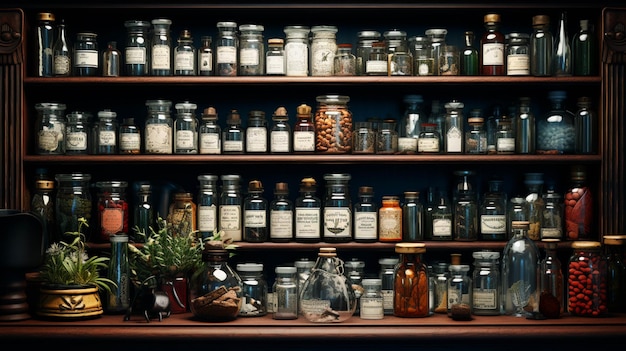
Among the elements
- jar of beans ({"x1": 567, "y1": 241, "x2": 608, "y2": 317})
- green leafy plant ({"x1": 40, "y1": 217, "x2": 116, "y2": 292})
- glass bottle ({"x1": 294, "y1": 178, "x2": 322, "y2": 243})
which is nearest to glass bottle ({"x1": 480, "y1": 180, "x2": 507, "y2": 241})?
jar of beans ({"x1": 567, "y1": 241, "x2": 608, "y2": 317})

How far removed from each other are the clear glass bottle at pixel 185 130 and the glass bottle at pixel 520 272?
118cm

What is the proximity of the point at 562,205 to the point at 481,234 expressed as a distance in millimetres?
331

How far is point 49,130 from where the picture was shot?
130 inches

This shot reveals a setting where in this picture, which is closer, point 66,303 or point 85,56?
point 66,303

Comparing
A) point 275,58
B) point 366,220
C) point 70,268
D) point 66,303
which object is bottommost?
point 66,303

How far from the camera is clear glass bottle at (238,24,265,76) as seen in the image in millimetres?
3305

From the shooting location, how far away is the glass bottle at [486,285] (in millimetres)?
3068

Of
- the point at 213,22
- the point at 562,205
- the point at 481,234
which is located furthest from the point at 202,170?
the point at 562,205

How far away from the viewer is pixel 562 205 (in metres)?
3.37

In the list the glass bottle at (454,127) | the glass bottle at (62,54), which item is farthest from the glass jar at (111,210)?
the glass bottle at (454,127)

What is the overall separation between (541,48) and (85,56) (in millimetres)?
1667

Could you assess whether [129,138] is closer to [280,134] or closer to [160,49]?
[160,49]

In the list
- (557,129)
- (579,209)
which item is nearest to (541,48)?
(557,129)

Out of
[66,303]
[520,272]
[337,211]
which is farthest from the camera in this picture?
[337,211]
